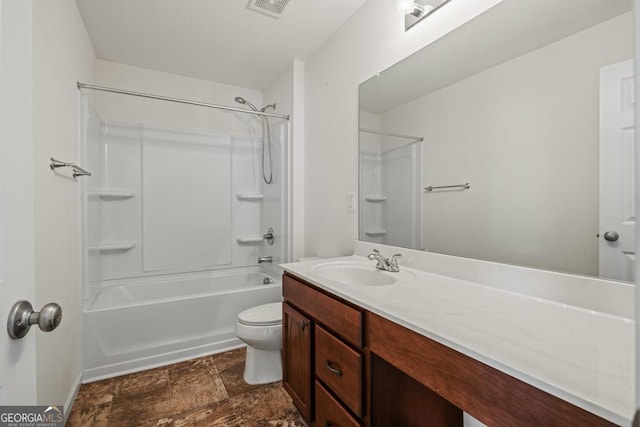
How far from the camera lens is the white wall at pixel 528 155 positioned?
3.05ft

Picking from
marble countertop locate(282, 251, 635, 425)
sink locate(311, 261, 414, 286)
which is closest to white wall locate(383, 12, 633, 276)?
marble countertop locate(282, 251, 635, 425)

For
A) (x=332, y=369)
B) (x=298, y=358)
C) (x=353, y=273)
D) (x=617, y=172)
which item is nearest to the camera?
(x=617, y=172)

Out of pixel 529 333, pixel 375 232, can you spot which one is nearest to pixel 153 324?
pixel 375 232

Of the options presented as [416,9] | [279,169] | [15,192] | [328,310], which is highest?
[416,9]

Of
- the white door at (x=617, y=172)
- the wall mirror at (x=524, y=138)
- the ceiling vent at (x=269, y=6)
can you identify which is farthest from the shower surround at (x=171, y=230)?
the white door at (x=617, y=172)

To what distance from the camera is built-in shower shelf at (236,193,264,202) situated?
314 cm

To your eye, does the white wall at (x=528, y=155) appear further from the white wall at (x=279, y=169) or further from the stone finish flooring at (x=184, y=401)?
the white wall at (x=279, y=169)

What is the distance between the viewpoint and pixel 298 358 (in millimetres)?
1461

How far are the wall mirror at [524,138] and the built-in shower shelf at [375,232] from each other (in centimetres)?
15

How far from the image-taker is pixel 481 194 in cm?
126

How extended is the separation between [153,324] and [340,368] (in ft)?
5.32

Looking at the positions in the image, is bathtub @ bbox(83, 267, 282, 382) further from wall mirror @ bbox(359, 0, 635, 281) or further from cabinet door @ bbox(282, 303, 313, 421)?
wall mirror @ bbox(359, 0, 635, 281)

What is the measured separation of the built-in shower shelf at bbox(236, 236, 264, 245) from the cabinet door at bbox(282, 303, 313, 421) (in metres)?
1.63

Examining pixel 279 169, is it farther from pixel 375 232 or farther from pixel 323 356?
pixel 323 356
